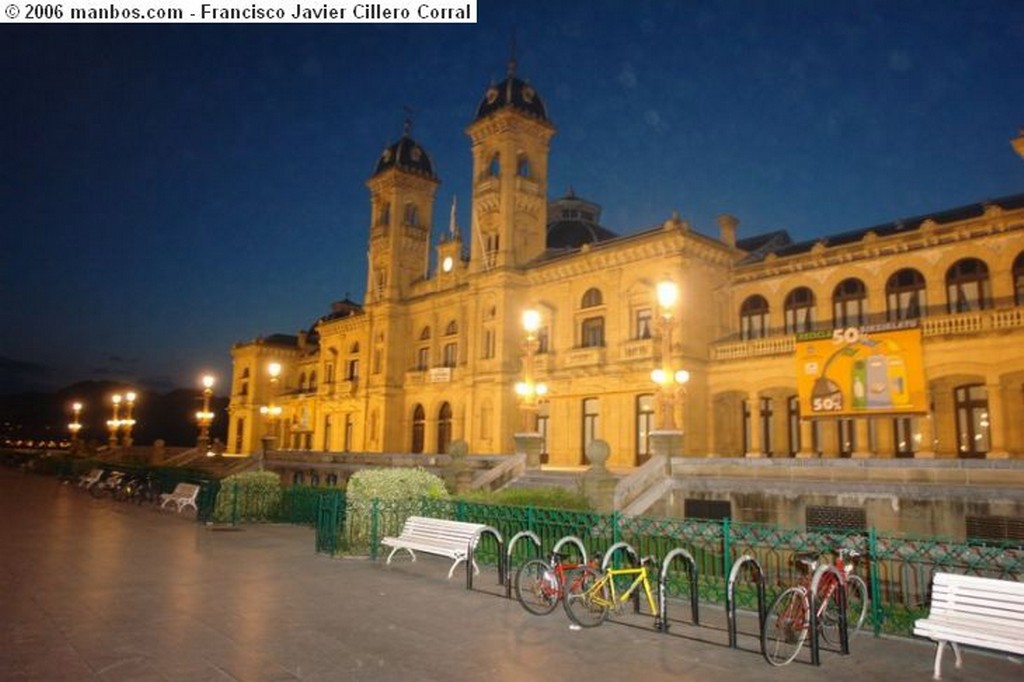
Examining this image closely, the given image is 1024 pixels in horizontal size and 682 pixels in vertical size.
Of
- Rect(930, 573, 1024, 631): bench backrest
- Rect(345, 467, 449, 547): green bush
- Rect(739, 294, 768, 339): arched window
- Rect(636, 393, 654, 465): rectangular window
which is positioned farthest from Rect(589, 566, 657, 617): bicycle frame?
Rect(739, 294, 768, 339): arched window

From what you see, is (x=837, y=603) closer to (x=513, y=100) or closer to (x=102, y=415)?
(x=513, y=100)

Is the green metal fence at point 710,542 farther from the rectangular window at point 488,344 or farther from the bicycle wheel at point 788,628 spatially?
the rectangular window at point 488,344

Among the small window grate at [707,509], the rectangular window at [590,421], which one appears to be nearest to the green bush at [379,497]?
the small window grate at [707,509]

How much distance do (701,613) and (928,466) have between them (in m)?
10.8

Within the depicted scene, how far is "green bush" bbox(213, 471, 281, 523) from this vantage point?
18594 millimetres

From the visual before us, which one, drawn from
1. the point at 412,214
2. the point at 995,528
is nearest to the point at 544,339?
the point at 412,214

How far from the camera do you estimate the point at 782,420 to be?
28.9 meters

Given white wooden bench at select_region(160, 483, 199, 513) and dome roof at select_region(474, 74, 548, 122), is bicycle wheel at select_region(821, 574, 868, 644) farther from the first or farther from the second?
dome roof at select_region(474, 74, 548, 122)

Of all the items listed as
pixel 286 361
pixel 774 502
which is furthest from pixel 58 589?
pixel 286 361

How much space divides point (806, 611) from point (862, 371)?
20.8m

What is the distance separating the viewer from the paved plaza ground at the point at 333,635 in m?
6.68

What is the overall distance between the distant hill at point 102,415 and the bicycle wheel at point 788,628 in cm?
9230

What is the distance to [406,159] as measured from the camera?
48.9m

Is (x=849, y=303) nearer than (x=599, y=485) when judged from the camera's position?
No
